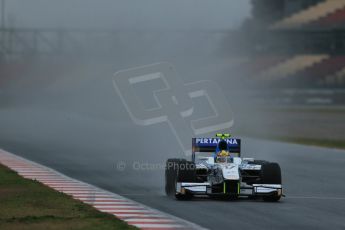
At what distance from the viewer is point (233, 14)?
8231 cm

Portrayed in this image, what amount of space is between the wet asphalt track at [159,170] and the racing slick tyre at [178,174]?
25 cm

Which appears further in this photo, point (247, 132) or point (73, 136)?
point (247, 132)

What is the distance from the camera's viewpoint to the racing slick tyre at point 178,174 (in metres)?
18.2

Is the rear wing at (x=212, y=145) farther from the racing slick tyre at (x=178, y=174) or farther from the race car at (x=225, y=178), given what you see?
the racing slick tyre at (x=178, y=174)

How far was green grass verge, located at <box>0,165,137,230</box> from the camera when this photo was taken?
1394cm

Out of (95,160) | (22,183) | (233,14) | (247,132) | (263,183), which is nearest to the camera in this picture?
(263,183)

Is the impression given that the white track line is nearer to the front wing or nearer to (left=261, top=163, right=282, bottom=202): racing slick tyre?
the front wing

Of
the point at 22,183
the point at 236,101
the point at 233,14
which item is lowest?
the point at 22,183

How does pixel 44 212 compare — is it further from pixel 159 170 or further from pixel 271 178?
pixel 159 170

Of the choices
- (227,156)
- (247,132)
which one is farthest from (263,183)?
(247,132)

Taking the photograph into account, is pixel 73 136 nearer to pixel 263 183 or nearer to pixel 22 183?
pixel 22 183

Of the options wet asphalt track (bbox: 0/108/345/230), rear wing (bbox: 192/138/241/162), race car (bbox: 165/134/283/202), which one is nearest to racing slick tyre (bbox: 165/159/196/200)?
race car (bbox: 165/134/283/202)

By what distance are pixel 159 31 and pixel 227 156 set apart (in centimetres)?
4115

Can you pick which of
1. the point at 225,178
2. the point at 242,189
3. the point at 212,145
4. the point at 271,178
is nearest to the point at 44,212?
the point at 225,178
